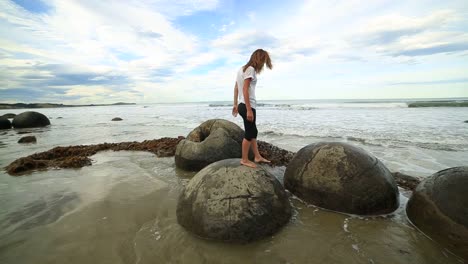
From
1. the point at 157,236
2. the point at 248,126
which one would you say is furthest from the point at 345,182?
the point at 157,236

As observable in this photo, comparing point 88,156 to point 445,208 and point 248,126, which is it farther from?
point 445,208

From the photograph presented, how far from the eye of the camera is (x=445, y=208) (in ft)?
10.1

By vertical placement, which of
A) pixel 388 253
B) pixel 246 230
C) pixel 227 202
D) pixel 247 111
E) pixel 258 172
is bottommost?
pixel 388 253

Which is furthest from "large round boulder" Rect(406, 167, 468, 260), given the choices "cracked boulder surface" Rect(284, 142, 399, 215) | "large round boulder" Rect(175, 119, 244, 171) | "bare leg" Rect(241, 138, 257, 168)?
"large round boulder" Rect(175, 119, 244, 171)

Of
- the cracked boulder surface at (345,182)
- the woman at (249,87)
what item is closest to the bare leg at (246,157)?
the woman at (249,87)

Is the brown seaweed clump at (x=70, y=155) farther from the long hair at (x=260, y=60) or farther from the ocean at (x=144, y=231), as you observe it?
the long hair at (x=260, y=60)

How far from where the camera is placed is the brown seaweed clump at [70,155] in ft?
22.6

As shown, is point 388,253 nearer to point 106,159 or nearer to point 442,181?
point 442,181

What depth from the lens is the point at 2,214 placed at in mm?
4113

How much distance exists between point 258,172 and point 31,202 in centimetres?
412

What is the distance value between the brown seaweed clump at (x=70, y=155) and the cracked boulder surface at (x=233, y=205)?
16.3 feet

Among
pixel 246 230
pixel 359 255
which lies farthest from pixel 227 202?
pixel 359 255

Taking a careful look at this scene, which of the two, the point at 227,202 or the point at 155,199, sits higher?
the point at 227,202

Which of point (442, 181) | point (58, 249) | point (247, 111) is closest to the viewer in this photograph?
point (58, 249)
